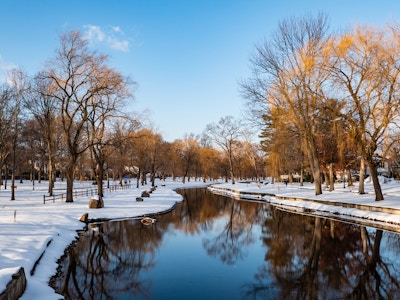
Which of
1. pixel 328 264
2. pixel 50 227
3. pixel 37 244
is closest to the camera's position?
pixel 328 264

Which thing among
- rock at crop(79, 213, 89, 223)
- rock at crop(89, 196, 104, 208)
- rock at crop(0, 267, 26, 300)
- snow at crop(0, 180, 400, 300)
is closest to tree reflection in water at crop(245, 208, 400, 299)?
Answer: snow at crop(0, 180, 400, 300)

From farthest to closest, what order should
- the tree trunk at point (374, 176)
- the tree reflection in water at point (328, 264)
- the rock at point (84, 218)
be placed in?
the tree trunk at point (374, 176)
the rock at point (84, 218)
the tree reflection in water at point (328, 264)

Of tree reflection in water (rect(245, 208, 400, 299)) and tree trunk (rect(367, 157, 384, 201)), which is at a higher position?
tree trunk (rect(367, 157, 384, 201))

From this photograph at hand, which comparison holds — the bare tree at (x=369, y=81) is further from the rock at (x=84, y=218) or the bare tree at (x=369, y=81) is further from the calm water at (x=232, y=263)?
the rock at (x=84, y=218)

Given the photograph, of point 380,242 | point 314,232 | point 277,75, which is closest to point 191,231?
point 314,232

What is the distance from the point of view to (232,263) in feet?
40.9

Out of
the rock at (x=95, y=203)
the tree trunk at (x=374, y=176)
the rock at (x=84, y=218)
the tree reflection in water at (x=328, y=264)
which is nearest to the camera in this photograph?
the tree reflection in water at (x=328, y=264)

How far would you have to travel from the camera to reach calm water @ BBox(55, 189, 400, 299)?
915cm

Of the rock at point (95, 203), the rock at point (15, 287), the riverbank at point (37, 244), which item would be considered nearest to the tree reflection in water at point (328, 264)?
the rock at point (15, 287)

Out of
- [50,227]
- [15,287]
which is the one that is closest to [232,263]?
[15,287]

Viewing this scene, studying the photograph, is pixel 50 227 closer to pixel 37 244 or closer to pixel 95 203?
pixel 37 244

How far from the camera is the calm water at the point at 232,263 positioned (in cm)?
915

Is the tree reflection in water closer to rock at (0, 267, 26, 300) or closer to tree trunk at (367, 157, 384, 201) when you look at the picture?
rock at (0, 267, 26, 300)

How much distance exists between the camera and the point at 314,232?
695 inches
